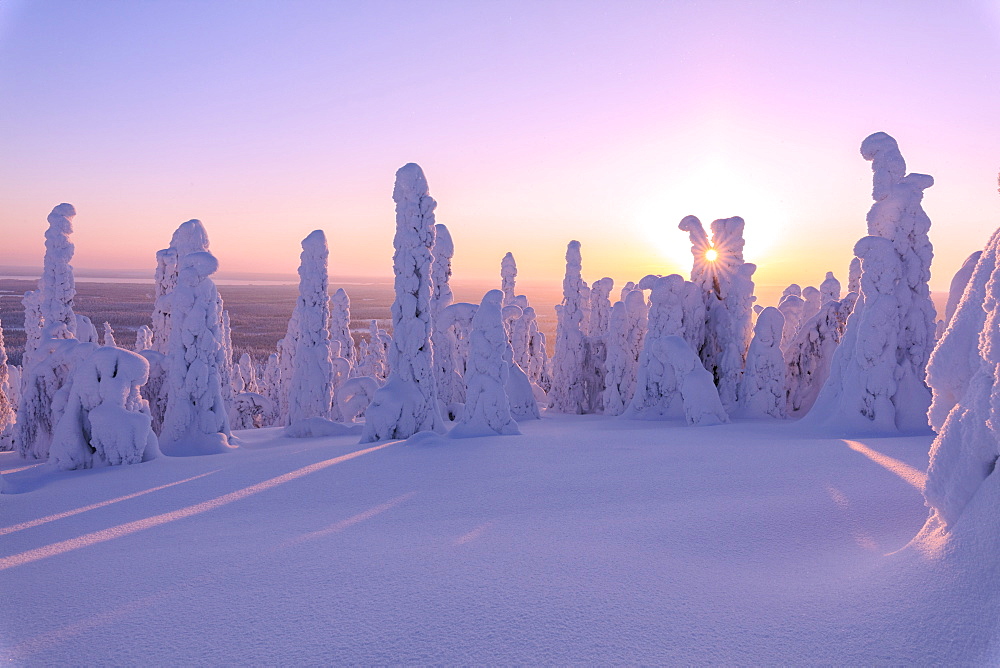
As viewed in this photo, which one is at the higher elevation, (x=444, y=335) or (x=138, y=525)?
(x=444, y=335)

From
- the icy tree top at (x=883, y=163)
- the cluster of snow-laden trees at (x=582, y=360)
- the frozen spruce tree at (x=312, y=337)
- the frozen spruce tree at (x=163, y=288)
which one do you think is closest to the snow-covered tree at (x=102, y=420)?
the cluster of snow-laden trees at (x=582, y=360)

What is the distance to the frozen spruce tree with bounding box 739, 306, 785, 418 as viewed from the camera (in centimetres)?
1891

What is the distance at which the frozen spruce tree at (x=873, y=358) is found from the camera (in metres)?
13.1

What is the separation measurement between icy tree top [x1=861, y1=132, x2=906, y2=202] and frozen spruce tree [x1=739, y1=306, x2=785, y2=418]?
5.00m

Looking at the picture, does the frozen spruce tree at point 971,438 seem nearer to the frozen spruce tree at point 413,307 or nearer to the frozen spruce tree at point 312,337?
the frozen spruce tree at point 413,307

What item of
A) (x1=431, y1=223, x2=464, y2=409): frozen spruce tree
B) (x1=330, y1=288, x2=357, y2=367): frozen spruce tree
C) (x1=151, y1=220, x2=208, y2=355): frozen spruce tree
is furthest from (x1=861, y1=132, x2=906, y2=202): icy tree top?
(x1=330, y1=288, x2=357, y2=367): frozen spruce tree

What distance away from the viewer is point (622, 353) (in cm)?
2481

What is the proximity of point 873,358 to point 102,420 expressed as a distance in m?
18.1

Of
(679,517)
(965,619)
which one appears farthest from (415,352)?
(965,619)

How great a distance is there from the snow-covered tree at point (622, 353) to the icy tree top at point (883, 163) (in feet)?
36.0

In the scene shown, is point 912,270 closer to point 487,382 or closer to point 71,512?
point 487,382

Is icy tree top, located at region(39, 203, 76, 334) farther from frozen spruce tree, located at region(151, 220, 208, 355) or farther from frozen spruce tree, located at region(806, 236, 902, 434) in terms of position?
frozen spruce tree, located at region(806, 236, 902, 434)

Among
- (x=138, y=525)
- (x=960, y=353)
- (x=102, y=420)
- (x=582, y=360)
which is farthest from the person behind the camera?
(x=582, y=360)

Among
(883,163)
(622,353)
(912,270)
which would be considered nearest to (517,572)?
(912,270)
